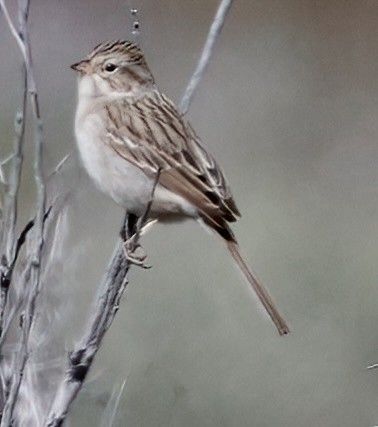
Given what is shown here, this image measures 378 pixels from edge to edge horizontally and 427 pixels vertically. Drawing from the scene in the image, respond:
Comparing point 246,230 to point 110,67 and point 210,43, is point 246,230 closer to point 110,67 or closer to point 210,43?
point 110,67

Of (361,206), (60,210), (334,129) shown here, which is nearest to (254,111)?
(334,129)

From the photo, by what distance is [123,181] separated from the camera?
4.91 m

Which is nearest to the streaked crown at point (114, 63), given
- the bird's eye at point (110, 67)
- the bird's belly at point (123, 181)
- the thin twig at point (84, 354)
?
the bird's eye at point (110, 67)

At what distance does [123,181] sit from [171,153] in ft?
→ 0.62

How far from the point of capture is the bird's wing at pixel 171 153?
16.0 ft

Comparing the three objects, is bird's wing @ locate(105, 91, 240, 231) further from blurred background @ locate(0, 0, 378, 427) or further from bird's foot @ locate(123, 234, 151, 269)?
bird's foot @ locate(123, 234, 151, 269)

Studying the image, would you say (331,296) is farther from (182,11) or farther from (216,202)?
(182,11)

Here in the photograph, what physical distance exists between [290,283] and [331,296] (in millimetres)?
204

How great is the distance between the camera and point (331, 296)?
732 centimetres

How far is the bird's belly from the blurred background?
0.23 ft

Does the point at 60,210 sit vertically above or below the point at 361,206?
above

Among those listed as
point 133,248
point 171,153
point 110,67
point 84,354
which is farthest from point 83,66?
point 84,354

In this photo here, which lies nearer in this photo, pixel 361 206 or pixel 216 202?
pixel 216 202

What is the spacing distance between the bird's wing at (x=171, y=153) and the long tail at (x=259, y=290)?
96mm
